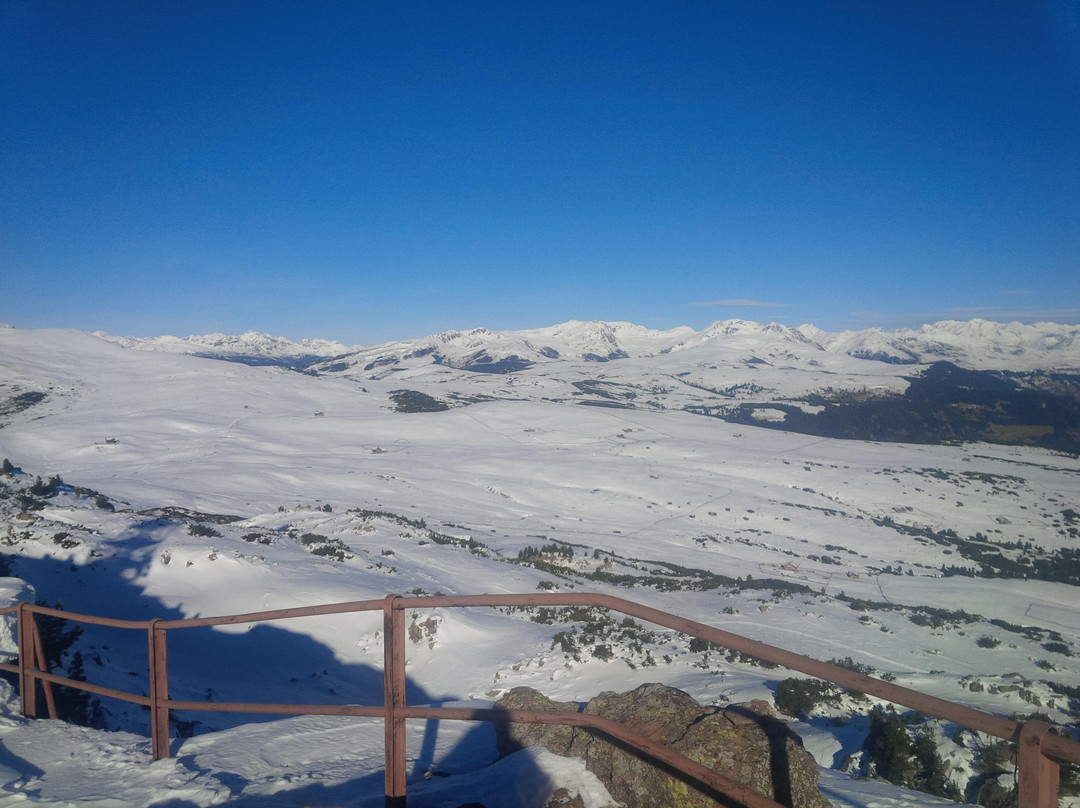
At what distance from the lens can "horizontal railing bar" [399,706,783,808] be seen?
269cm

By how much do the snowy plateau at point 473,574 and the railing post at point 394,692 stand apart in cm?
82

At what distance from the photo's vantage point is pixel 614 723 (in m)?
3.10

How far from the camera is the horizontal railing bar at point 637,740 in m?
2.69

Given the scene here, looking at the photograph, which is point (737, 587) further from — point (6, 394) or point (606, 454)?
point (6, 394)

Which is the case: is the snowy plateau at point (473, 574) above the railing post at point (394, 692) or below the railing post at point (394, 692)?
below

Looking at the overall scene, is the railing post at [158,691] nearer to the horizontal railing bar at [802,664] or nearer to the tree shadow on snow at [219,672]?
the tree shadow on snow at [219,672]

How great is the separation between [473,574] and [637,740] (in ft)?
64.3

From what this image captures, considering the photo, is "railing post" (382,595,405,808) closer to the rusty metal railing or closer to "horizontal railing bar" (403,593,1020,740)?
the rusty metal railing

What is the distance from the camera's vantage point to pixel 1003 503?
51375mm

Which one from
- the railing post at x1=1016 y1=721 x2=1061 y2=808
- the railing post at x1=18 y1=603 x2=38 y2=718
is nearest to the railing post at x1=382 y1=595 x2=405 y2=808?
the railing post at x1=1016 y1=721 x2=1061 y2=808

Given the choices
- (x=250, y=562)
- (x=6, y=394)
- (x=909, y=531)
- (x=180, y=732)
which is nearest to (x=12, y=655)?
(x=180, y=732)

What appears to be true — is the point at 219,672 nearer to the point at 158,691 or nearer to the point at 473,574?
the point at 158,691

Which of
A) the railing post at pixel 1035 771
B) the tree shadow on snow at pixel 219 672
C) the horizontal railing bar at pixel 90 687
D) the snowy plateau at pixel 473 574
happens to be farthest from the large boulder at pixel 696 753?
the horizontal railing bar at pixel 90 687

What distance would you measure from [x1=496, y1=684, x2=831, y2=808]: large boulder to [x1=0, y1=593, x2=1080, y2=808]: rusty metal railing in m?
0.54
